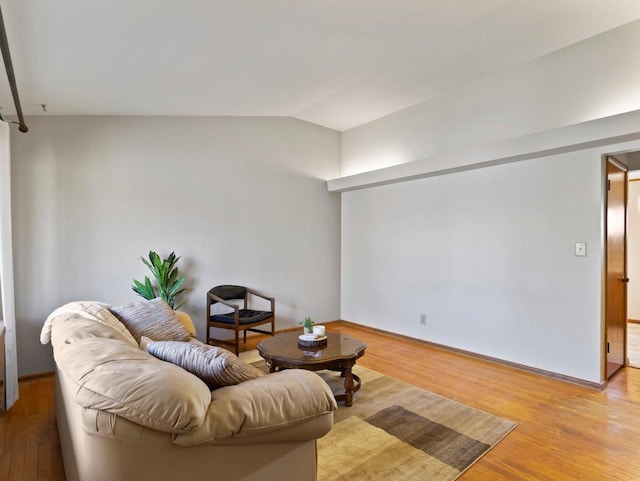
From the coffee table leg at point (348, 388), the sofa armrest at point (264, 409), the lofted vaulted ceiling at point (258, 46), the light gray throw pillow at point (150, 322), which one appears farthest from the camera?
the coffee table leg at point (348, 388)

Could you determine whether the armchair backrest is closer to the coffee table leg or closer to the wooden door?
the coffee table leg

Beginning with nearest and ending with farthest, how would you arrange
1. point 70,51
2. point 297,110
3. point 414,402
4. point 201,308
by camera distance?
point 70,51
point 414,402
point 201,308
point 297,110

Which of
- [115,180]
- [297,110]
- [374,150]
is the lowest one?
[115,180]

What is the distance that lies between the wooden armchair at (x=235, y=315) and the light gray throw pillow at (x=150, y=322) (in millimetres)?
1091

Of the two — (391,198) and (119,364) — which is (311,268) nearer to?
(391,198)

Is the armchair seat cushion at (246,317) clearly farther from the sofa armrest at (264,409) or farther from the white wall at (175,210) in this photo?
the sofa armrest at (264,409)

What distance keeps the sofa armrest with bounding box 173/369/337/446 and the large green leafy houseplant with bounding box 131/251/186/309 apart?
112 inches

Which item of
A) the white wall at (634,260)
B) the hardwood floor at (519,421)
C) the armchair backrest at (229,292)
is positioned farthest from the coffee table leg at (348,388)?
the white wall at (634,260)

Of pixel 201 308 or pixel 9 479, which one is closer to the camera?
pixel 9 479

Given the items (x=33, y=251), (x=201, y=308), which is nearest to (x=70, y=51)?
(x=33, y=251)

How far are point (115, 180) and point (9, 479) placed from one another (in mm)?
2780

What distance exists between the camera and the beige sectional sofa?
1.06 meters

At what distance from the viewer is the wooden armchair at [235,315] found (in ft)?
12.8

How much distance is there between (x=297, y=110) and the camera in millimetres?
4703
